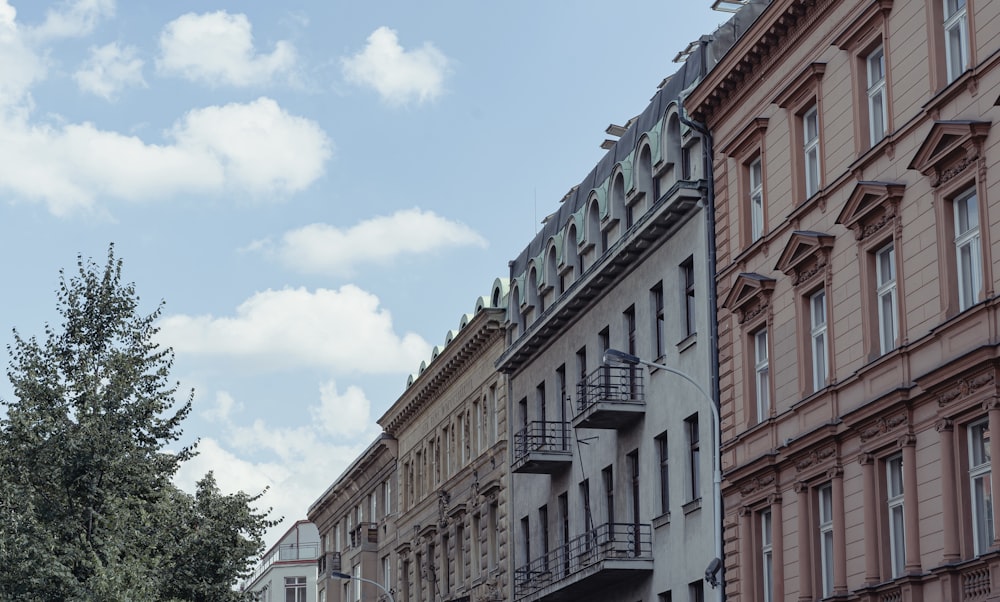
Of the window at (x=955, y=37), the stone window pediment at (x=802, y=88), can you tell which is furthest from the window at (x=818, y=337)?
the window at (x=955, y=37)

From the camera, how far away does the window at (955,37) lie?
26266 millimetres

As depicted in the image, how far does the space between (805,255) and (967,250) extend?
5.63 meters

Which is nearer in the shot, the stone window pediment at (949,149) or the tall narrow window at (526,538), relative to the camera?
the stone window pediment at (949,149)

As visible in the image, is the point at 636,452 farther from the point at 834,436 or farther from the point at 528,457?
the point at 834,436

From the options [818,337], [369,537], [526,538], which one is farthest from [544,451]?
[369,537]

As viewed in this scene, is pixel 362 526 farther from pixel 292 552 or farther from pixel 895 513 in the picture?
pixel 292 552

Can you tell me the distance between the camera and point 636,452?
4094 cm

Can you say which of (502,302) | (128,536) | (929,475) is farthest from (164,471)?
(502,302)

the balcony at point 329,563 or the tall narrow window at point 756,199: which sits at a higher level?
the tall narrow window at point 756,199

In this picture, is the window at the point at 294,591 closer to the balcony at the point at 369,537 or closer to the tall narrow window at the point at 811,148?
the balcony at the point at 369,537

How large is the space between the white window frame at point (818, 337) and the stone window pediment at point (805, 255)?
1.47ft

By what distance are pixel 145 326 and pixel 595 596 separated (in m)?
14.3

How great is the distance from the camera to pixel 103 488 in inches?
1334

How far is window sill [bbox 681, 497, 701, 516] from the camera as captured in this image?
36.4m
